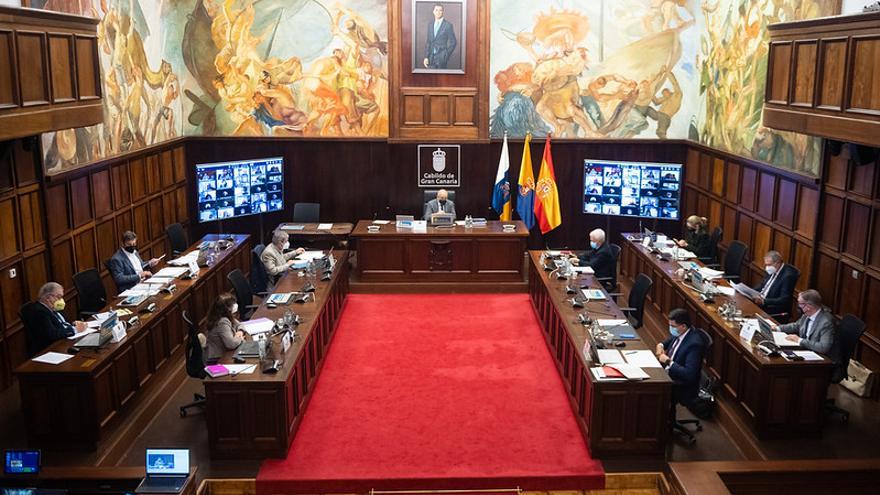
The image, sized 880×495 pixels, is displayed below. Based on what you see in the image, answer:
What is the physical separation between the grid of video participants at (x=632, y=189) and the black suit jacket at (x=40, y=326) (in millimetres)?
9750

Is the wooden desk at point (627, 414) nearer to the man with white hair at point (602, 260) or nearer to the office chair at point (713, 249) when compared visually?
the man with white hair at point (602, 260)

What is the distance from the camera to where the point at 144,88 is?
13359 millimetres

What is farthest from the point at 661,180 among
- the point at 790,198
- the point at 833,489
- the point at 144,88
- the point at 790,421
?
the point at 144,88

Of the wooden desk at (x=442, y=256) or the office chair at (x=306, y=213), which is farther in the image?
the office chair at (x=306, y=213)

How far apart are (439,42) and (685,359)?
8.76 metres

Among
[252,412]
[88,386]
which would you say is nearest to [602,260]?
[252,412]

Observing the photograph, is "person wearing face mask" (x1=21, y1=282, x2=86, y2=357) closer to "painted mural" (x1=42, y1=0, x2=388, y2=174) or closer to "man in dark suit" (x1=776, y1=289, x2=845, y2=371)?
"painted mural" (x1=42, y1=0, x2=388, y2=174)

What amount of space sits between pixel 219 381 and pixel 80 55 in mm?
4072

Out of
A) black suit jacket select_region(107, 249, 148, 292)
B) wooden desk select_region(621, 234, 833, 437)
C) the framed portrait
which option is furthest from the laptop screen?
the framed portrait

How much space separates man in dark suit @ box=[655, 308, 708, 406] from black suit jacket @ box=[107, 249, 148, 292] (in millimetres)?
7255

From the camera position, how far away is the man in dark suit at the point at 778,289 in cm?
1023

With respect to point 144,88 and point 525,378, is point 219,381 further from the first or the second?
point 144,88

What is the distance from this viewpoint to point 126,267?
11.2m

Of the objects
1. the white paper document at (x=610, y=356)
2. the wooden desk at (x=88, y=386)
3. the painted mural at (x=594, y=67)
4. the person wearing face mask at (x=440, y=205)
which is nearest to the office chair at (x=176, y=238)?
the wooden desk at (x=88, y=386)
